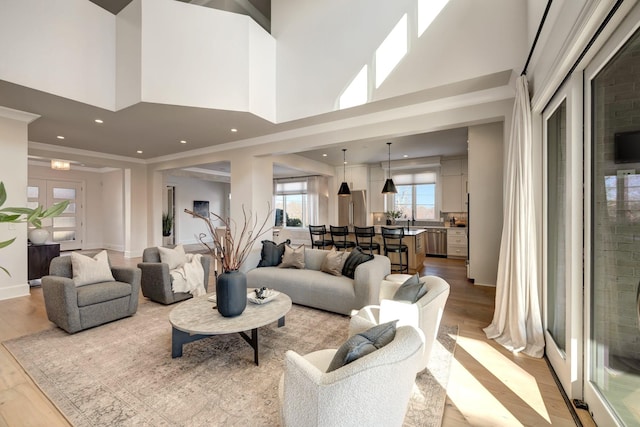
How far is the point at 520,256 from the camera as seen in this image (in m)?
2.80

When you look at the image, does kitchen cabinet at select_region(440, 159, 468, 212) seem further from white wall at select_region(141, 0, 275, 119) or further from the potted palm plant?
the potted palm plant

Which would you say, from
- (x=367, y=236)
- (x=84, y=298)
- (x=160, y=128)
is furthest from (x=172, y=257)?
(x=367, y=236)

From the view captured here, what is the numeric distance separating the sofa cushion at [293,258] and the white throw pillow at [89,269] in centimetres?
229

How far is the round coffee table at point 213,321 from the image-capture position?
2.29 metres

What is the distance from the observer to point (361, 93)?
13.2 ft

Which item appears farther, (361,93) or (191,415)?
(361,93)

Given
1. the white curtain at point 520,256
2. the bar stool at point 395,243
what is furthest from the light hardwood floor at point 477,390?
the bar stool at point 395,243

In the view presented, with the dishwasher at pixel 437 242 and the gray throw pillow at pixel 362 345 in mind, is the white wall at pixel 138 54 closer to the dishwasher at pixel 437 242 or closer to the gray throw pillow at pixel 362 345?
the gray throw pillow at pixel 362 345

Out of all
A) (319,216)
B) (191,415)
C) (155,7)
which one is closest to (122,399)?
(191,415)

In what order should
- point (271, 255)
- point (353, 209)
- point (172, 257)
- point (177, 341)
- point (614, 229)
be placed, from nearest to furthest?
point (614, 229) → point (177, 341) → point (172, 257) → point (271, 255) → point (353, 209)

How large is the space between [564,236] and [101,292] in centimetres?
471

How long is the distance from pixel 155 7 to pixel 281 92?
6.61ft

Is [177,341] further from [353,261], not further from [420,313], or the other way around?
[353,261]

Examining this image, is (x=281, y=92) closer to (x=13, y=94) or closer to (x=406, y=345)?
(x=13, y=94)
